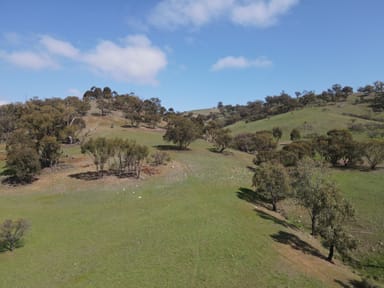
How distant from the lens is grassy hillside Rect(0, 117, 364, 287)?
62.2ft

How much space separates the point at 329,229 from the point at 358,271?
193 inches

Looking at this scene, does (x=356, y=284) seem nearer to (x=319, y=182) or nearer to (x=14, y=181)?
(x=319, y=182)

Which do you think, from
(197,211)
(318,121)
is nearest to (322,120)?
(318,121)

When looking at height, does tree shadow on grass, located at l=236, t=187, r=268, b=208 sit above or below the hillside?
below

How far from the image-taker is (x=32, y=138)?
58219mm

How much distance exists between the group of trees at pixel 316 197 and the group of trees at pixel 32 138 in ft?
120

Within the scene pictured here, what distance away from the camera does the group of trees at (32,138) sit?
4281 cm

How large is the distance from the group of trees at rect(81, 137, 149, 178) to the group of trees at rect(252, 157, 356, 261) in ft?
66.6

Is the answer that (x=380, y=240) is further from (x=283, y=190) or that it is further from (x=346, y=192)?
(x=346, y=192)

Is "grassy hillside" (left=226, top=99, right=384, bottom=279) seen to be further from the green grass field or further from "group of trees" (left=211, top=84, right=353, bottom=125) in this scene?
"group of trees" (left=211, top=84, right=353, bottom=125)

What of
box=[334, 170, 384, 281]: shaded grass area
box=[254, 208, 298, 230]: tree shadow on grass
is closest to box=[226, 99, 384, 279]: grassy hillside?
box=[334, 170, 384, 281]: shaded grass area

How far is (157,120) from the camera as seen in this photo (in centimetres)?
10588

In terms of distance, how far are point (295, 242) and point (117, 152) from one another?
32.7 meters

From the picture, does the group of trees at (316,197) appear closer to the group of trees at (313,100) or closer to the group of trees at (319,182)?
the group of trees at (319,182)
